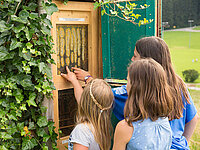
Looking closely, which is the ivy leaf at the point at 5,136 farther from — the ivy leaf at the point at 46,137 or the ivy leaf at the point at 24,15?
the ivy leaf at the point at 24,15

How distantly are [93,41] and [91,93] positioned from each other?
3.19 ft

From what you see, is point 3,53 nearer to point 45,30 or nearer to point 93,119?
point 45,30

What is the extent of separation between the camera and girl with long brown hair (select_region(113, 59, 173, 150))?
1.61 meters

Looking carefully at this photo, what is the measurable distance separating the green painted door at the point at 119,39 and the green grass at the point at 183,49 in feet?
22.7

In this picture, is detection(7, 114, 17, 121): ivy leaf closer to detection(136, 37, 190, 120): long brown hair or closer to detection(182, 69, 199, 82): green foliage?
detection(136, 37, 190, 120): long brown hair

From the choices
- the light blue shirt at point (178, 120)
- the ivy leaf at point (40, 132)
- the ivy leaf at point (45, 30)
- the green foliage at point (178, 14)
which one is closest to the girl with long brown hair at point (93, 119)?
the light blue shirt at point (178, 120)

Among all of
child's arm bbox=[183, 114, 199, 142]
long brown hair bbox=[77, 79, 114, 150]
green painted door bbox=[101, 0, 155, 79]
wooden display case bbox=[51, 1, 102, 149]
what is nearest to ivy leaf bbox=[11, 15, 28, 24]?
wooden display case bbox=[51, 1, 102, 149]

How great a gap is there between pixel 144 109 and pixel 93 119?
57 centimetres

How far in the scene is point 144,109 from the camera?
1.61 metres

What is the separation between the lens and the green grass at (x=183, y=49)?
9406mm

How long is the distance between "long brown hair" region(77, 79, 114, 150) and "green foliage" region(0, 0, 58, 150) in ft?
1.15

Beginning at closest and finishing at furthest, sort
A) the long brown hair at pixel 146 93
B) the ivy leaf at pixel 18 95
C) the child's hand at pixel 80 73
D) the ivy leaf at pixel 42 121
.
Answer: the long brown hair at pixel 146 93 → the ivy leaf at pixel 18 95 → the ivy leaf at pixel 42 121 → the child's hand at pixel 80 73

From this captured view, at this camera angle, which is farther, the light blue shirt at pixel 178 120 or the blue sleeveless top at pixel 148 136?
the light blue shirt at pixel 178 120

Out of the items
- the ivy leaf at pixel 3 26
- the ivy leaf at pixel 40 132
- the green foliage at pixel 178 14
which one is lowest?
the ivy leaf at pixel 40 132
